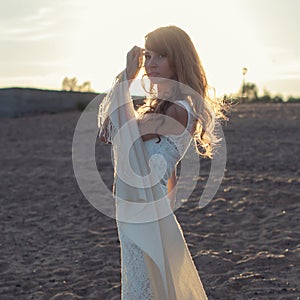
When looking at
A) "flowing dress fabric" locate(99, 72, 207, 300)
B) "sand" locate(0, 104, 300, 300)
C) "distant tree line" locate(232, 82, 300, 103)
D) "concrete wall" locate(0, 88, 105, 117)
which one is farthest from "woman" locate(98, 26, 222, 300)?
"distant tree line" locate(232, 82, 300, 103)

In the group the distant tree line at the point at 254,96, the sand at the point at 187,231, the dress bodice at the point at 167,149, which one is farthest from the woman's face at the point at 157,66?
the distant tree line at the point at 254,96

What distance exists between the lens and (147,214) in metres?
2.51

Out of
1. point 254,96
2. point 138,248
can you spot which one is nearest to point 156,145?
point 138,248

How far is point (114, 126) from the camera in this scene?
8.27 feet

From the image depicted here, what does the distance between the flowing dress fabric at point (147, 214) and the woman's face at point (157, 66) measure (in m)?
0.12

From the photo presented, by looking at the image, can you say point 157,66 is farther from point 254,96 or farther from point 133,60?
point 254,96

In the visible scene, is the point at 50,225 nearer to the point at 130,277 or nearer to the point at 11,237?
the point at 11,237

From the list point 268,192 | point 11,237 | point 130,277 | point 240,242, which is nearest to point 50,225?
point 11,237

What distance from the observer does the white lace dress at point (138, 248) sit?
2564 mm

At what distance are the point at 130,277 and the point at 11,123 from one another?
1565 centimetres

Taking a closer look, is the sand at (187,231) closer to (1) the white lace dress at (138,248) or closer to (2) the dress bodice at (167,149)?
(1) the white lace dress at (138,248)

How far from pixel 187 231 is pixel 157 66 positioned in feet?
13.2

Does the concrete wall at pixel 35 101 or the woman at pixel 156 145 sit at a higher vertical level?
the concrete wall at pixel 35 101

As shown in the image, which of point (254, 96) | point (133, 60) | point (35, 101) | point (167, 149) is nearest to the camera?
point (133, 60)
